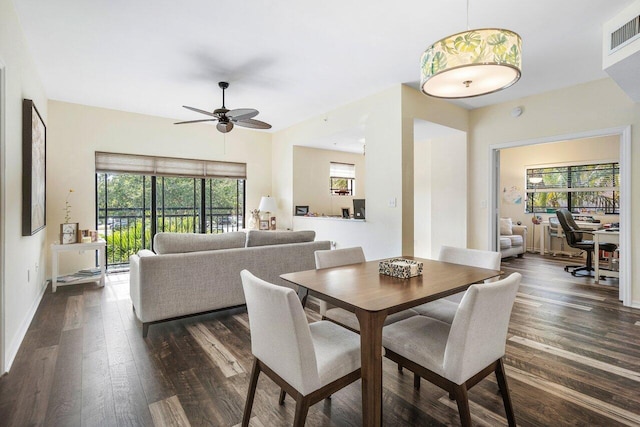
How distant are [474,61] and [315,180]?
500cm

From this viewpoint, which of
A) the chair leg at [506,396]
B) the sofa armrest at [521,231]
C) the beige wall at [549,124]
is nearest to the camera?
the chair leg at [506,396]

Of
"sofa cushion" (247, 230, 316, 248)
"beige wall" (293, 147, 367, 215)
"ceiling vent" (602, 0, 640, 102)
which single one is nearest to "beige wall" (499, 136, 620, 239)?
"beige wall" (293, 147, 367, 215)

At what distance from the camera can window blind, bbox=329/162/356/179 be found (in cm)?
683

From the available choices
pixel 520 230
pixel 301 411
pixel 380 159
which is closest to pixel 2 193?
pixel 301 411

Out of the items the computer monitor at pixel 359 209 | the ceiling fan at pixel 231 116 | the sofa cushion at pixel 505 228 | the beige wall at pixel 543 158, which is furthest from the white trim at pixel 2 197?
the beige wall at pixel 543 158

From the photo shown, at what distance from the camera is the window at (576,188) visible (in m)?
6.43

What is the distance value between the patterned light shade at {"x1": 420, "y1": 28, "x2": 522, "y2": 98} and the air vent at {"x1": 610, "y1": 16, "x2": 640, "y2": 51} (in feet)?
4.82

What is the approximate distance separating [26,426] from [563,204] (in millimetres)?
8967

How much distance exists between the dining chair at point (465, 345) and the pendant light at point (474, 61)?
1.08 meters

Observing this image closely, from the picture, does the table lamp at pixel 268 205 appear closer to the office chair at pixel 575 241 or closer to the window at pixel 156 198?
the window at pixel 156 198

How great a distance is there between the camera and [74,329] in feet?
9.27

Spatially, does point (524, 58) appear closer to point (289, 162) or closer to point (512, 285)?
point (512, 285)

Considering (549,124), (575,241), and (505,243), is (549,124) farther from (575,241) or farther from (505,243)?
(505,243)

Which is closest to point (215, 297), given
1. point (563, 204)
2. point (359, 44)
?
point (359, 44)
